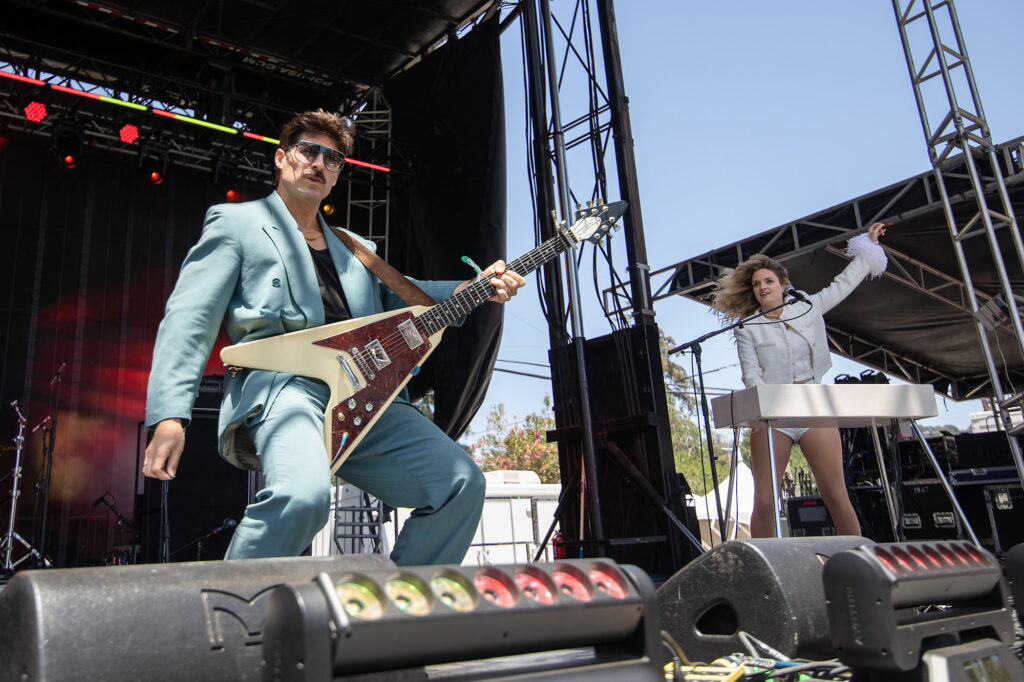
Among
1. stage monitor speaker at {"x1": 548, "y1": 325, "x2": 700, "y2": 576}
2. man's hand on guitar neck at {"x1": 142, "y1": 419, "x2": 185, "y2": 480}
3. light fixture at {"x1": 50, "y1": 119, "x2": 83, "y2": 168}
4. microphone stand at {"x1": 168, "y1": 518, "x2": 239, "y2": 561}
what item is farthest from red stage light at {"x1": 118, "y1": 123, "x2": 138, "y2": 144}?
man's hand on guitar neck at {"x1": 142, "y1": 419, "x2": 185, "y2": 480}

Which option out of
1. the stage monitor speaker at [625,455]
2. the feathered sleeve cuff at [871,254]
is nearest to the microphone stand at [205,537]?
the stage monitor speaker at [625,455]

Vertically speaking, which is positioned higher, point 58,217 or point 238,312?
point 58,217

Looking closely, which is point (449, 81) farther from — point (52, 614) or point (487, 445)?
point (487, 445)

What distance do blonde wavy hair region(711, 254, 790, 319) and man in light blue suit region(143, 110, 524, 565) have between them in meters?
2.48

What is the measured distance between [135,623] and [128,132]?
974cm

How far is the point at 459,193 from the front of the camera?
838 centimetres

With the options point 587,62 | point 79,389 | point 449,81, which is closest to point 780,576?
point 587,62

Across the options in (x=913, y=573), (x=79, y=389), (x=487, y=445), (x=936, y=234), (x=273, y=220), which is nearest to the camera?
(x=913, y=573)

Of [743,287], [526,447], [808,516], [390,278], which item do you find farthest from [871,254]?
[526,447]

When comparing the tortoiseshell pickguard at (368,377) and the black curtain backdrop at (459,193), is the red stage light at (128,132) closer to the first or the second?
the black curtain backdrop at (459,193)

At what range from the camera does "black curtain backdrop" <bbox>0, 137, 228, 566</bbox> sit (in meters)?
9.86

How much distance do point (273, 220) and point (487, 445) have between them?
28749mm

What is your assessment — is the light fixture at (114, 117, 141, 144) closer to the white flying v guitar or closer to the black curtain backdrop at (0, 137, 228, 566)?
the black curtain backdrop at (0, 137, 228, 566)

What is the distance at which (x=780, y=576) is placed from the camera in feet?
5.68
